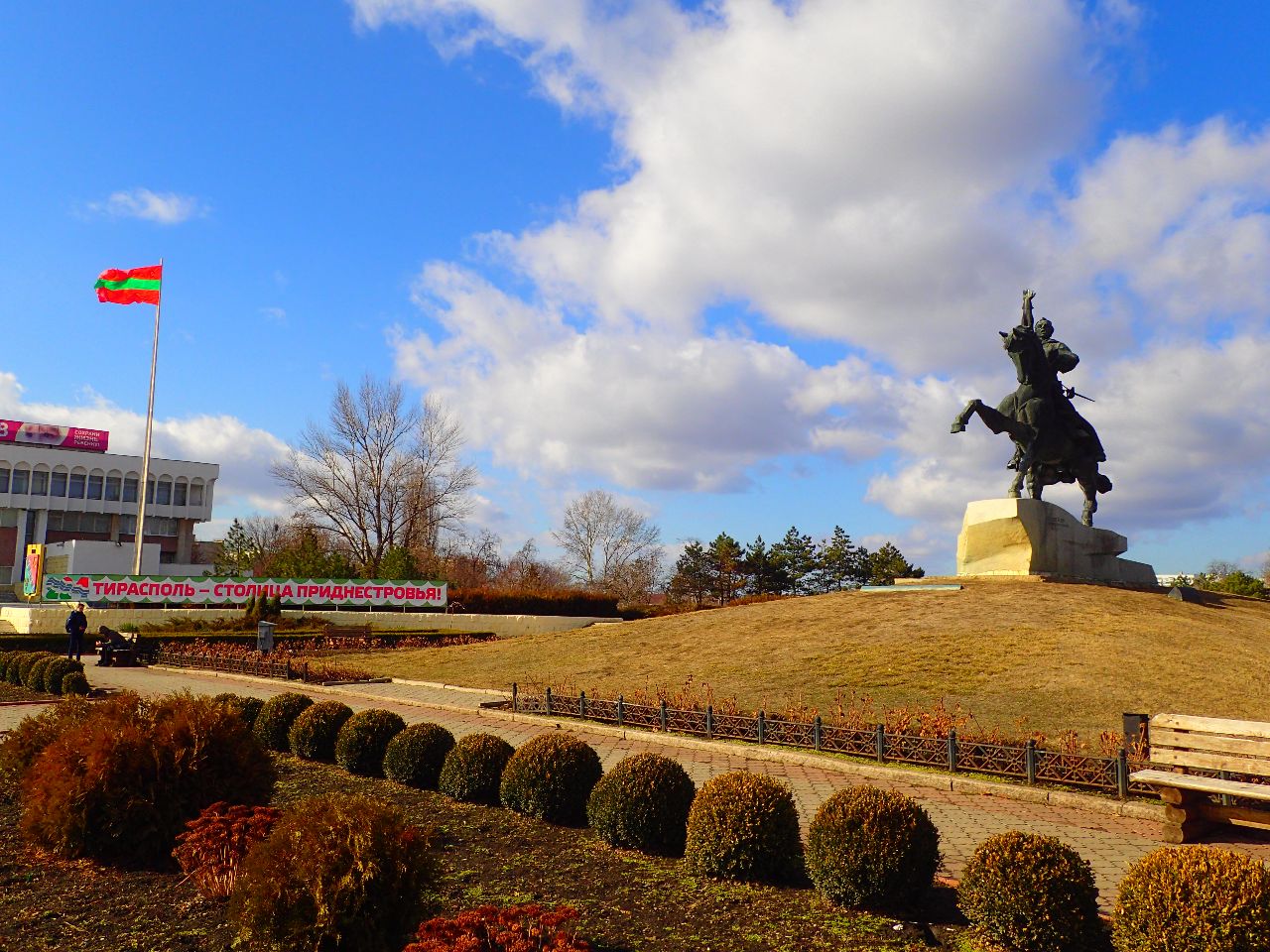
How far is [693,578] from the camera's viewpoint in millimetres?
64375

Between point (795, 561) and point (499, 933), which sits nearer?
point (499, 933)

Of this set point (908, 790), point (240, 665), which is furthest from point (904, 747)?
point (240, 665)

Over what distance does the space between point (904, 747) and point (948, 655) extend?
8036mm

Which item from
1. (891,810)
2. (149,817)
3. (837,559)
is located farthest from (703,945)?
(837,559)

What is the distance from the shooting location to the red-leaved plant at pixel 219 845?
20.3ft

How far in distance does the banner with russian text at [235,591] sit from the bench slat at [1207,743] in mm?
34208

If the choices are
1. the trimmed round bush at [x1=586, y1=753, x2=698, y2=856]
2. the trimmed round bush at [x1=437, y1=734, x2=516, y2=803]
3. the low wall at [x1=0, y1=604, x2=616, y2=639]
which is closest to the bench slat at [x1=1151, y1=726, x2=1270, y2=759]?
the trimmed round bush at [x1=586, y1=753, x2=698, y2=856]

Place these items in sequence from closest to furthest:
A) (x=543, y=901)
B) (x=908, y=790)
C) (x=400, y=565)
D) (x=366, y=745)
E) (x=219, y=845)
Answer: (x=543, y=901)
(x=219, y=845)
(x=908, y=790)
(x=366, y=745)
(x=400, y=565)

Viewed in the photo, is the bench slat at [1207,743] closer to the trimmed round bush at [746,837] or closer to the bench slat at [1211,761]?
the bench slat at [1211,761]

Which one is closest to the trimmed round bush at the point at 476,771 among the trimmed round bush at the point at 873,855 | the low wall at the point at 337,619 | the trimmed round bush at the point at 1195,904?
the trimmed round bush at the point at 873,855

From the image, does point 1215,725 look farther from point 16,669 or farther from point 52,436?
point 52,436

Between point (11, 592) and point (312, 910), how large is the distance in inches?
2769

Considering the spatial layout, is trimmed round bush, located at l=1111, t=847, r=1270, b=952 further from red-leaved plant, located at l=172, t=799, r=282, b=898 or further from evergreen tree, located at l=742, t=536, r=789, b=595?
evergreen tree, located at l=742, t=536, r=789, b=595

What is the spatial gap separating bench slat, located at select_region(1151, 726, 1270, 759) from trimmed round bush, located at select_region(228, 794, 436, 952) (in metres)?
6.54
